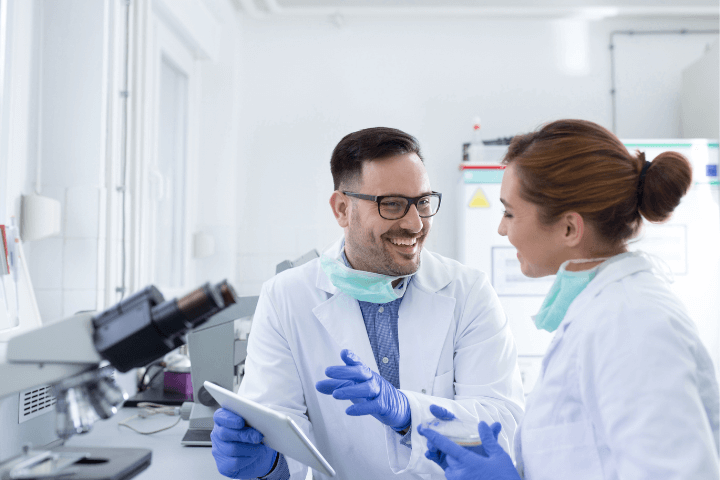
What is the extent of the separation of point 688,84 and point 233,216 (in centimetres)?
302

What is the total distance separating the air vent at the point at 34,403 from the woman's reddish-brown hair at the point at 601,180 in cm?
121

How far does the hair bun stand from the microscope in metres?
0.71

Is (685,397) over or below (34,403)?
over

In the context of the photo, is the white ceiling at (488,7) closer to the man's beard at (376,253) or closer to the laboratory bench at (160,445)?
the man's beard at (376,253)

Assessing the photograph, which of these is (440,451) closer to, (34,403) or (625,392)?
(625,392)

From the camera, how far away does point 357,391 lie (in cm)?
107

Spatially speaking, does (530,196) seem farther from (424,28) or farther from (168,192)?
(424,28)

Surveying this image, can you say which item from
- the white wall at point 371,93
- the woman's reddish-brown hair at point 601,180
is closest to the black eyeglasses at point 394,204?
the woman's reddish-brown hair at point 601,180

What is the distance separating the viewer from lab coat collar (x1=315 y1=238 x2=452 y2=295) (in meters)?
1.44

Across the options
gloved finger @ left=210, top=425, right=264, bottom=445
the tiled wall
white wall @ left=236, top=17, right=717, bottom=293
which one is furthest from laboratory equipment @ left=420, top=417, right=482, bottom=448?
white wall @ left=236, top=17, right=717, bottom=293

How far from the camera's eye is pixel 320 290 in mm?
1454

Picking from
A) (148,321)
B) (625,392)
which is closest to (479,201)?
(625,392)

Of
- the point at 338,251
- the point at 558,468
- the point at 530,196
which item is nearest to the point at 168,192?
the point at 338,251

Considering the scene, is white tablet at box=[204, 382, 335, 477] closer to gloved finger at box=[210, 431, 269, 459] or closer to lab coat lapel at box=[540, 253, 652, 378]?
gloved finger at box=[210, 431, 269, 459]
